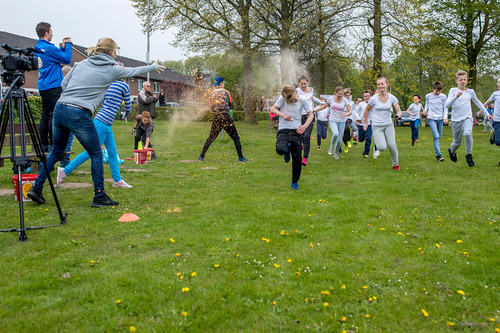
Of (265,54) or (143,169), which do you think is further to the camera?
(265,54)

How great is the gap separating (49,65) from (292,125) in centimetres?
455

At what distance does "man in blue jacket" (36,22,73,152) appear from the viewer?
7.13m

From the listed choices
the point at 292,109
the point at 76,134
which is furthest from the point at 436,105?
the point at 76,134

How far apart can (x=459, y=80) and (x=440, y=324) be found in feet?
27.8

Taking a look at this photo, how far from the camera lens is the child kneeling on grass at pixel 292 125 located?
7297 mm

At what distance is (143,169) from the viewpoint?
1001 centimetres

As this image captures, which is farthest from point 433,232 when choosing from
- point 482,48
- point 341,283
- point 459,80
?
point 482,48

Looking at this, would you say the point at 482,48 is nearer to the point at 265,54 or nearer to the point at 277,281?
the point at 265,54

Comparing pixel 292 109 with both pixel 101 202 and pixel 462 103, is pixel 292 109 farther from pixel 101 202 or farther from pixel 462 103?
pixel 462 103

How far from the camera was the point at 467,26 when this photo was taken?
104 feet

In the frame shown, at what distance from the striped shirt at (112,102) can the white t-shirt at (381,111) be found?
5.64m

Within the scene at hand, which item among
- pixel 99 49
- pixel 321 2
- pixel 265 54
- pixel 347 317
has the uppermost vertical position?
pixel 321 2

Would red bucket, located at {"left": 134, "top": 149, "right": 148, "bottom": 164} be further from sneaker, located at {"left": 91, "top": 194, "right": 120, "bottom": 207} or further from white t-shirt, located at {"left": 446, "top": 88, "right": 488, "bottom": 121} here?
white t-shirt, located at {"left": 446, "top": 88, "right": 488, "bottom": 121}

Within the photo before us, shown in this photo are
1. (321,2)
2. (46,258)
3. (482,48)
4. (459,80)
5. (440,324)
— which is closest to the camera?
(440,324)
